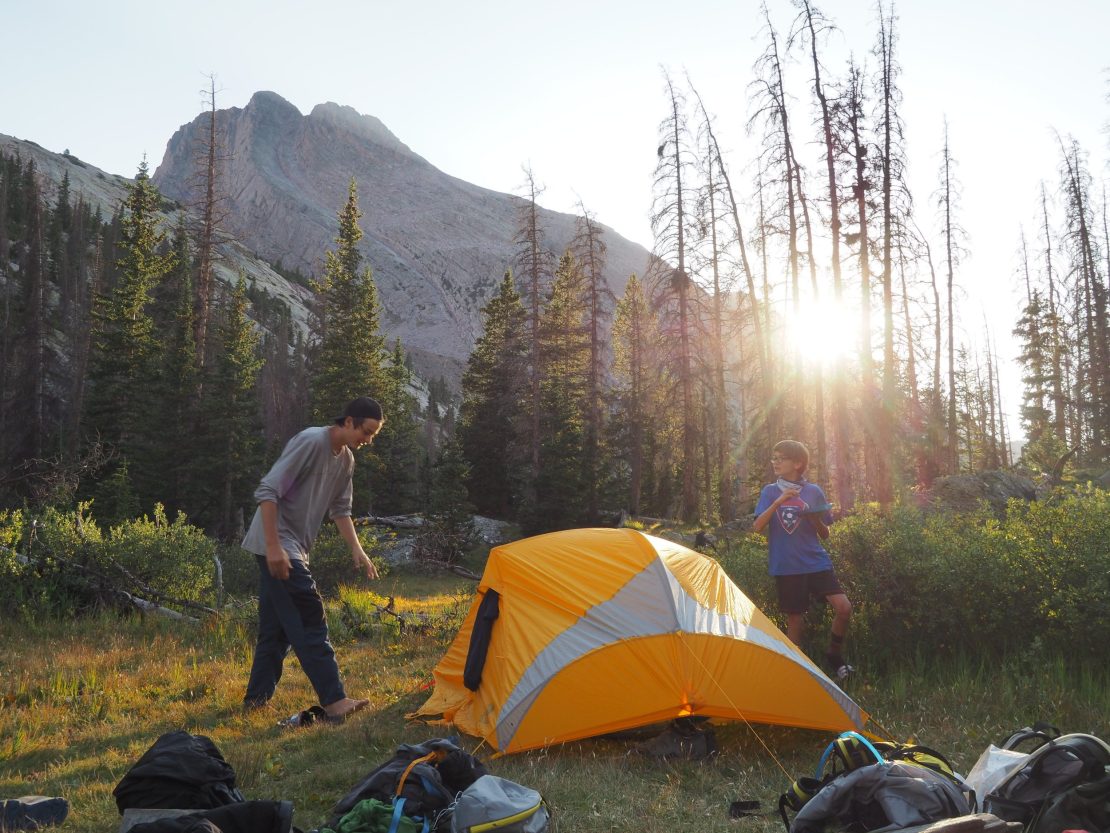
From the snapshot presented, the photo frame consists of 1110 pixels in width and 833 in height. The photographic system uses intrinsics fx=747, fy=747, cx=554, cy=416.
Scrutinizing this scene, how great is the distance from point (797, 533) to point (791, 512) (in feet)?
0.64

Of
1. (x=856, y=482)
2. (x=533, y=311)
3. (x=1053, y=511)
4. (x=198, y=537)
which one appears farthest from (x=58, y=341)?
(x=1053, y=511)

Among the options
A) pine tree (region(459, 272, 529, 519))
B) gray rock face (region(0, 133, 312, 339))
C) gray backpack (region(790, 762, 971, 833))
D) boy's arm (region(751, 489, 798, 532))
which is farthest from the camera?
gray rock face (region(0, 133, 312, 339))

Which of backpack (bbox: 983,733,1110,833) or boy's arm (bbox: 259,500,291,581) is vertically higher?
boy's arm (bbox: 259,500,291,581)

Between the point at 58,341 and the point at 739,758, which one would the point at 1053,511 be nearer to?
the point at 739,758

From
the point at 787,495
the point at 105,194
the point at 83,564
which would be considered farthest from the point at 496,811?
the point at 105,194

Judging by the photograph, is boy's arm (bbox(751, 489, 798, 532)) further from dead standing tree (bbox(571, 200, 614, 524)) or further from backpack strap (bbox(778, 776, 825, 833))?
dead standing tree (bbox(571, 200, 614, 524))

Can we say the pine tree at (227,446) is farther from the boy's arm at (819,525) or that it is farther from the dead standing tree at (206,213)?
the boy's arm at (819,525)

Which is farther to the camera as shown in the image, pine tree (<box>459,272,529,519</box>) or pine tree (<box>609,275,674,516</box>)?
pine tree (<box>609,275,674,516</box>)

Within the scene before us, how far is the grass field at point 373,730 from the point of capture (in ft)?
13.6

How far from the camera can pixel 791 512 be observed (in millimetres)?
6566

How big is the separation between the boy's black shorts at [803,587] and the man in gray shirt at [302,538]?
371cm

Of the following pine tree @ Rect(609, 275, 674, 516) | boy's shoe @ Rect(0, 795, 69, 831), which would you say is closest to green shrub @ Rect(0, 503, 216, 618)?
boy's shoe @ Rect(0, 795, 69, 831)

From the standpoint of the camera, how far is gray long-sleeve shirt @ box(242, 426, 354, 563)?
5.67 meters

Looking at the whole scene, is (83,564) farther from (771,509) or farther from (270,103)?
(270,103)
